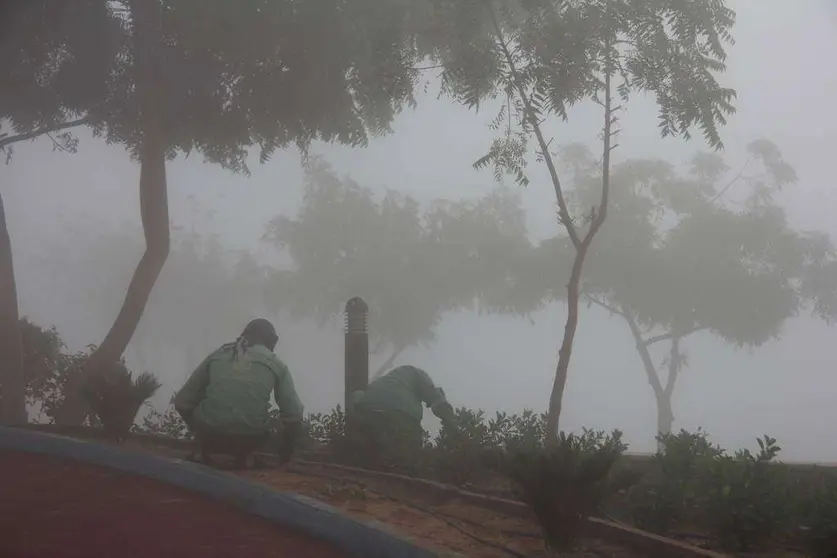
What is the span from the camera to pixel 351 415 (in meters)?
8.29

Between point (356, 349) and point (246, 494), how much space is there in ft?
12.5

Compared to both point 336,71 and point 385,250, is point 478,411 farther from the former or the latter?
point 385,250

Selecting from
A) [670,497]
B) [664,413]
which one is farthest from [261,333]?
[664,413]

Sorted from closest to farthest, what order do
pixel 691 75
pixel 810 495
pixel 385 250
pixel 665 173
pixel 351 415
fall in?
pixel 810 495, pixel 351 415, pixel 691 75, pixel 665 173, pixel 385 250

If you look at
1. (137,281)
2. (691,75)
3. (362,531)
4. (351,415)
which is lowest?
(362,531)

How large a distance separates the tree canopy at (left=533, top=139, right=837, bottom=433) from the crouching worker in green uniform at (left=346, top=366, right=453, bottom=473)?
50.3 ft

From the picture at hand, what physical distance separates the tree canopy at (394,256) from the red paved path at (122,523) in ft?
A: 61.0

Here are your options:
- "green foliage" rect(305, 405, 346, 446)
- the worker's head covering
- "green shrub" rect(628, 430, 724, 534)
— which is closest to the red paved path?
the worker's head covering

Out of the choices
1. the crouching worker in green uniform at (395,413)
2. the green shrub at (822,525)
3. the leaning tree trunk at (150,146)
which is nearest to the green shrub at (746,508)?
the green shrub at (822,525)

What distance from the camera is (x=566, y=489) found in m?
4.79

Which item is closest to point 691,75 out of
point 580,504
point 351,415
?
point 351,415

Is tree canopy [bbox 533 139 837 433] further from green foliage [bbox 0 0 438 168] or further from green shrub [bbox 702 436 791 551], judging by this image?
green shrub [bbox 702 436 791 551]

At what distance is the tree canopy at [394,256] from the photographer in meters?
25.1

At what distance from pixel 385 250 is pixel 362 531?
838 inches
